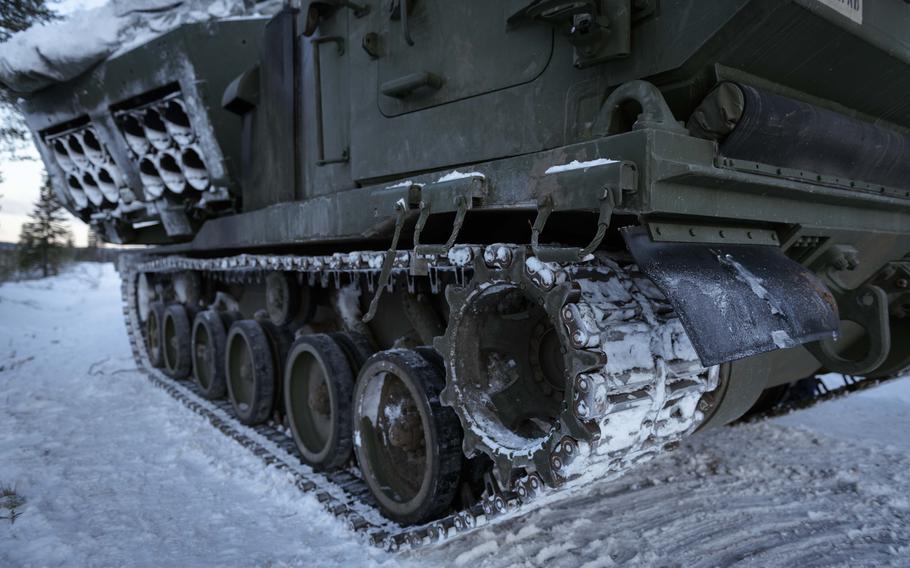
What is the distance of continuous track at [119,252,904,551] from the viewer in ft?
7.39

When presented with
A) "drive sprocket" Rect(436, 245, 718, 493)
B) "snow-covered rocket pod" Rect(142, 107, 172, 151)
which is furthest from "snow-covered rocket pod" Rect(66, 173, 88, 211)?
"drive sprocket" Rect(436, 245, 718, 493)

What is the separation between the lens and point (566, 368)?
2072mm

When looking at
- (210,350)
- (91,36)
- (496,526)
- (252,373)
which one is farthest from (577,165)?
(91,36)

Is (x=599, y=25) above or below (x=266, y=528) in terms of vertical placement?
above

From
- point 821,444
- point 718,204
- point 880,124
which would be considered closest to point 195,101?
point 718,204

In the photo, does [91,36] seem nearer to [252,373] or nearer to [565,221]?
[252,373]

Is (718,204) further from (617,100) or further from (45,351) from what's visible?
(45,351)

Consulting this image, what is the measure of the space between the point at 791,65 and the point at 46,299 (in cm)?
1927

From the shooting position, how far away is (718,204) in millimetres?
2205

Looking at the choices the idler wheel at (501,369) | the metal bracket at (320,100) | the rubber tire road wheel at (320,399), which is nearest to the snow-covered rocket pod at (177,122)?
the metal bracket at (320,100)

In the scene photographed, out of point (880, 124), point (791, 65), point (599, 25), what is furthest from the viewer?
point (880, 124)

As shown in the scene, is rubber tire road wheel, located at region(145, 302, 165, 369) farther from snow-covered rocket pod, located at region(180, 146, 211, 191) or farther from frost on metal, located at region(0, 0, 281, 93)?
frost on metal, located at region(0, 0, 281, 93)

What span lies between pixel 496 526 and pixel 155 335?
584 cm

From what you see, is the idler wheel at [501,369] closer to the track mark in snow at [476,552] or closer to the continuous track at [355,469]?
the continuous track at [355,469]
